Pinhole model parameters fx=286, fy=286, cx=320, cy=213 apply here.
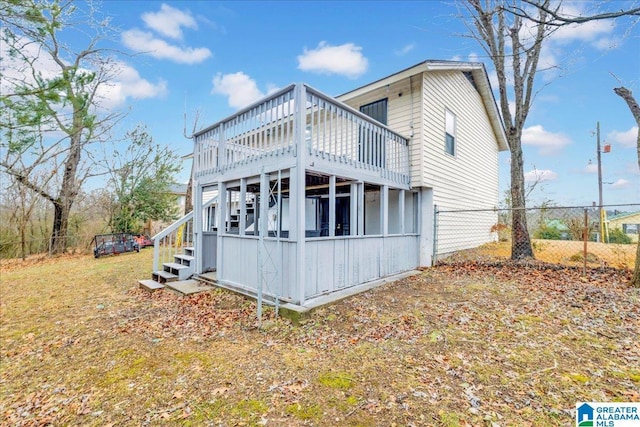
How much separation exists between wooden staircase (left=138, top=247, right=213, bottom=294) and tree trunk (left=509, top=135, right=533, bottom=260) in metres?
9.57

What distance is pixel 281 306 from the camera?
5.09 m

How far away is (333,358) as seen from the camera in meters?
3.72

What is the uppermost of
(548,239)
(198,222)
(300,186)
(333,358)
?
(300,186)

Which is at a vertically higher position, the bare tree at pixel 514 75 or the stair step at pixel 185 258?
the bare tree at pixel 514 75

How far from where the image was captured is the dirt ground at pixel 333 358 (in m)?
2.76

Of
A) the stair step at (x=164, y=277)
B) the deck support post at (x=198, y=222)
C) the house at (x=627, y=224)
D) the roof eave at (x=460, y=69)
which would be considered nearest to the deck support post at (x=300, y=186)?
the deck support post at (x=198, y=222)

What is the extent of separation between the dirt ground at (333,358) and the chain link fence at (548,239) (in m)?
2.74

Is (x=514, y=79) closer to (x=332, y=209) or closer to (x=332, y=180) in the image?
(x=332, y=180)

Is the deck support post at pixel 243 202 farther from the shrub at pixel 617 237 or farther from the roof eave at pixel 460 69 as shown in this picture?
the shrub at pixel 617 237

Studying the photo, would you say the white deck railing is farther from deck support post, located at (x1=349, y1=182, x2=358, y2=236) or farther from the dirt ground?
the dirt ground

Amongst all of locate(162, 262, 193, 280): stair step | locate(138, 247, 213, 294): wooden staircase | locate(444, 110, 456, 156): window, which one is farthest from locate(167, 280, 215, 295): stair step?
locate(444, 110, 456, 156): window

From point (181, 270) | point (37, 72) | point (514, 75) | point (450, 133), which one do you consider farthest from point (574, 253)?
point (37, 72)

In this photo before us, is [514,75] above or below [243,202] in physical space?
above

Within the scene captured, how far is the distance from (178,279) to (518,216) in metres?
10.6
